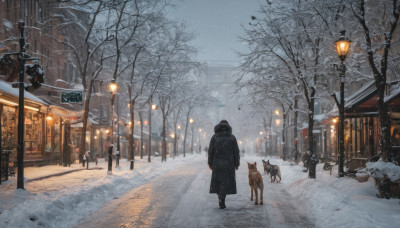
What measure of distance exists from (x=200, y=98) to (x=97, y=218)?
48.7 metres

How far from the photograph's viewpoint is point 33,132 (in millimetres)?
26391

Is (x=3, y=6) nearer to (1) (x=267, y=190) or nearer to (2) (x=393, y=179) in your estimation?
(1) (x=267, y=190)

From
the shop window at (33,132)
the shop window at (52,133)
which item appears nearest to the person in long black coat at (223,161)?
the shop window at (33,132)

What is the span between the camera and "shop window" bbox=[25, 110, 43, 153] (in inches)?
997

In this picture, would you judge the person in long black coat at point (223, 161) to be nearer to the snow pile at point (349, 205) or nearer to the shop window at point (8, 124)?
the snow pile at point (349, 205)

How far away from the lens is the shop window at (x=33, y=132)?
25.3 metres

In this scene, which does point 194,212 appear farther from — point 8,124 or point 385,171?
point 8,124

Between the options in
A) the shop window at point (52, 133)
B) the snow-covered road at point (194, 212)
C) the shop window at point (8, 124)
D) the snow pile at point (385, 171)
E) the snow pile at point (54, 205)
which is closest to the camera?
the snow pile at point (54, 205)

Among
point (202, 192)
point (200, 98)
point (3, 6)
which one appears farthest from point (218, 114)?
point (202, 192)

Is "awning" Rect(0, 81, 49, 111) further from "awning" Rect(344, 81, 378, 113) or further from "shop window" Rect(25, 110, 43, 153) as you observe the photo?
"awning" Rect(344, 81, 378, 113)

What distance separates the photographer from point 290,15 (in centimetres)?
1717

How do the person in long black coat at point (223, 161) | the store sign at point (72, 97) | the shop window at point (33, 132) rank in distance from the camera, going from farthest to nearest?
1. the shop window at point (33, 132)
2. the store sign at point (72, 97)
3. the person in long black coat at point (223, 161)

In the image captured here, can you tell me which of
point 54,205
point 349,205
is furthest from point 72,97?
point 349,205

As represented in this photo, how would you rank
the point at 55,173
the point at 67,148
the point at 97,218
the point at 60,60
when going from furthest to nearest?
the point at 60,60 < the point at 67,148 < the point at 55,173 < the point at 97,218
